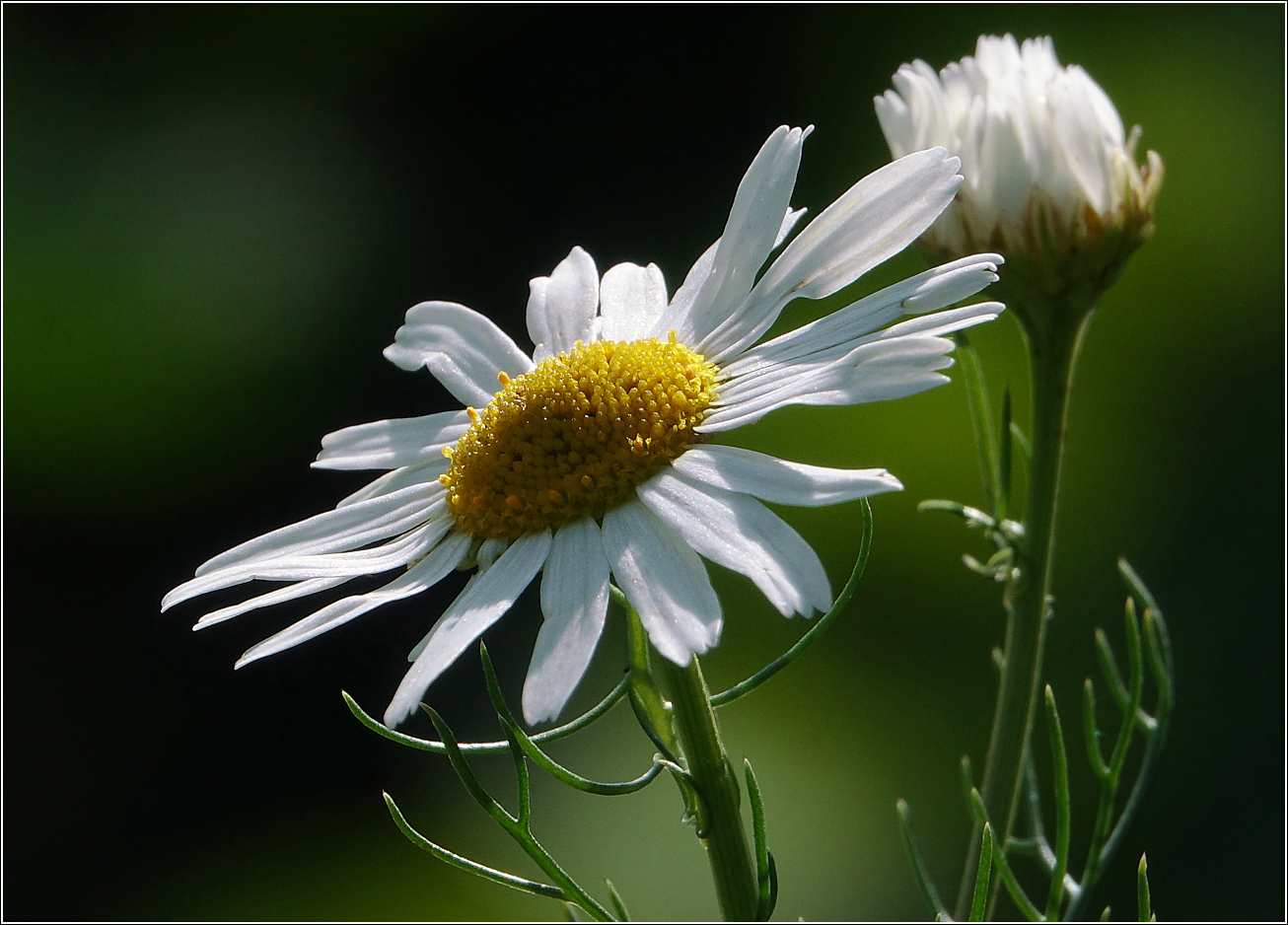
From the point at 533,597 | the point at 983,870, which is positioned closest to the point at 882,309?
the point at 983,870

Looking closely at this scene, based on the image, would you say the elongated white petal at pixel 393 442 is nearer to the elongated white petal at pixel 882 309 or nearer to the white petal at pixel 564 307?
the white petal at pixel 564 307

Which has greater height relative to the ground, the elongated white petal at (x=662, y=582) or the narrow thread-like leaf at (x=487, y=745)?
the elongated white petal at (x=662, y=582)

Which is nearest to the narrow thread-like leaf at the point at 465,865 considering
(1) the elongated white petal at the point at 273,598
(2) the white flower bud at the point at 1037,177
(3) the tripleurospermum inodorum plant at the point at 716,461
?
(3) the tripleurospermum inodorum plant at the point at 716,461

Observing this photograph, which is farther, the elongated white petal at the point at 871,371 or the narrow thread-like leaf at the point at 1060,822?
the narrow thread-like leaf at the point at 1060,822

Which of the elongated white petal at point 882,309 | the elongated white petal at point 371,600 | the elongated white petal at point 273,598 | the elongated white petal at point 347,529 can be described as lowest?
the elongated white petal at point 371,600

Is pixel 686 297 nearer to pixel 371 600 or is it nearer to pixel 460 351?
pixel 460 351

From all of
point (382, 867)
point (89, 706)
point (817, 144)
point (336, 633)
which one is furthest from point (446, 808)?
point (817, 144)
